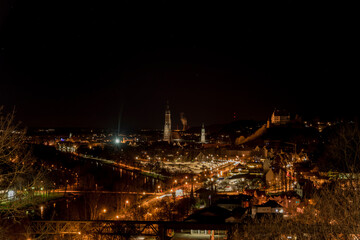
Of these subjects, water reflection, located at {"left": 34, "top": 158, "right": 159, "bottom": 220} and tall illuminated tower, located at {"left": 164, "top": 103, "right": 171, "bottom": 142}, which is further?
tall illuminated tower, located at {"left": 164, "top": 103, "right": 171, "bottom": 142}

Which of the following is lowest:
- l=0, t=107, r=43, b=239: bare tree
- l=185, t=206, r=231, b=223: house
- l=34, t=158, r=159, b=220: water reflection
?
l=34, t=158, r=159, b=220: water reflection

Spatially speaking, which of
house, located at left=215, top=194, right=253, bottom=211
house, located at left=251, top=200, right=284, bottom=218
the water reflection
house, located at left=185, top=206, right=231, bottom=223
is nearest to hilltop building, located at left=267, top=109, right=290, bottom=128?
the water reflection

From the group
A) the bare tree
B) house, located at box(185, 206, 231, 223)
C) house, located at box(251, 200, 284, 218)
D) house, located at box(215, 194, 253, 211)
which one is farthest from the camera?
house, located at box(215, 194, 253, 211)

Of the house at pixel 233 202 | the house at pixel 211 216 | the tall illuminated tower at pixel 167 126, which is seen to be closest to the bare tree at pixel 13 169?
the house at pixel 211 216

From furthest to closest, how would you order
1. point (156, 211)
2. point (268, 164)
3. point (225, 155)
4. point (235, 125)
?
point (235, 125)
point (225, 155)
point (268, 164)
point (156, 211)

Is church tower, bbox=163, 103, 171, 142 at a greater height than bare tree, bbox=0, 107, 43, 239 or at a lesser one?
greater

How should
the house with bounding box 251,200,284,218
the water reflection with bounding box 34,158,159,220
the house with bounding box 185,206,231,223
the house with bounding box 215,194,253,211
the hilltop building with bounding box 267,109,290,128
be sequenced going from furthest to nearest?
the hilltop building with bounding box 267,109,290,128, the water reflection with bounding box 34,158,159,220, the house with bounding box 215,194,253,211, the house with bounding box 251,200,284,218, the house with bounding box 185,206,231,223

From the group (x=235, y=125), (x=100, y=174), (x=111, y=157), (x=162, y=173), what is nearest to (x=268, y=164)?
(x=162, y=173)

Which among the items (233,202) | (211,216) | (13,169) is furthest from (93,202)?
(13,169)

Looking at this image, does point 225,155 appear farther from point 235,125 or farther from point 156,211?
point 235,125

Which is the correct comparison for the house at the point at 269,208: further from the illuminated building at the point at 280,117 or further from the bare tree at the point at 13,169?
the illuminated building at the point at 280,117

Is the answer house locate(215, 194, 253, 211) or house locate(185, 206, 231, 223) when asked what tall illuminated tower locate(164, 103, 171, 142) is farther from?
house locate(185, 206, 231, 223)
